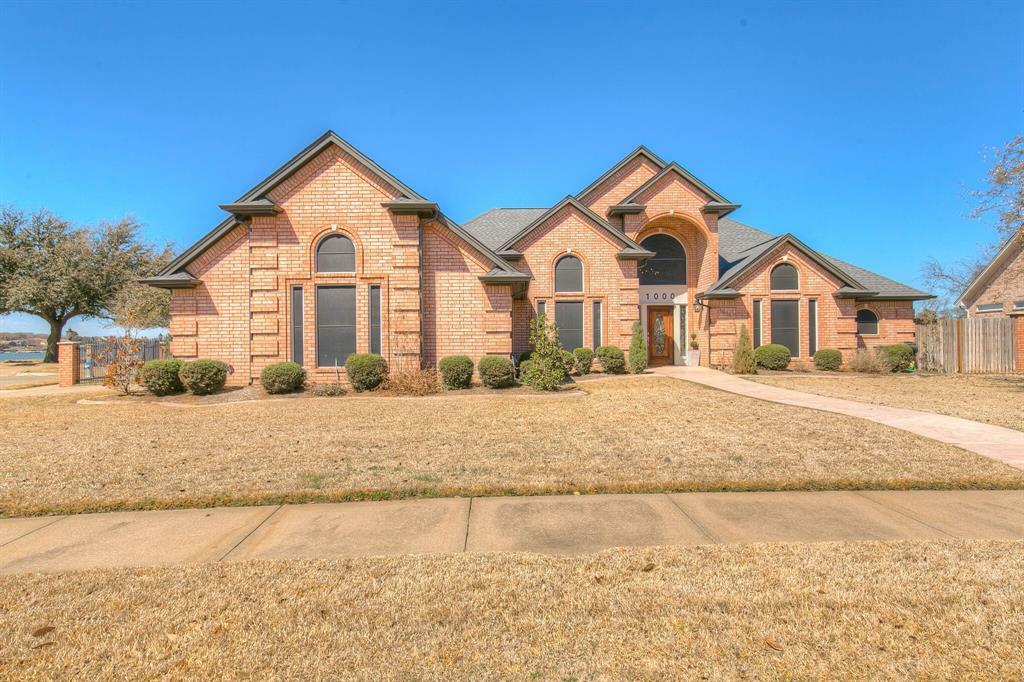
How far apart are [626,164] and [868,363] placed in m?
13.3

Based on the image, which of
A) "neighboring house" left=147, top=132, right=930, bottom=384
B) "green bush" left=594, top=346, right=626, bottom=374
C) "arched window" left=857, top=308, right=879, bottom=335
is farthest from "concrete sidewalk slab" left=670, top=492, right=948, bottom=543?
"arched window" left=857, top=308, right=879, bottom=335

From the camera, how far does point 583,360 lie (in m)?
19.4

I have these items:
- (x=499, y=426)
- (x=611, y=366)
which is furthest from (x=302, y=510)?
(x=611, y=366)

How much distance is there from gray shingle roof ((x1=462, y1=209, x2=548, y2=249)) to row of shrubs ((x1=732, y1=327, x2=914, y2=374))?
32.9 ft

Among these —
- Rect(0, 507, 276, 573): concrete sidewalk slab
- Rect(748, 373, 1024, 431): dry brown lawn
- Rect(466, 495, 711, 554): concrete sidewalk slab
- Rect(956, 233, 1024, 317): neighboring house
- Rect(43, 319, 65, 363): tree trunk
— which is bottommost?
Rect(0, 507, 276, 573): concrete sidewalk slab

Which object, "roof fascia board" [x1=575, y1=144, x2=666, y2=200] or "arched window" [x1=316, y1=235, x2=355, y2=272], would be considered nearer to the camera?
"arched window" [x1=316, y1=235, x2=355, y2=272]

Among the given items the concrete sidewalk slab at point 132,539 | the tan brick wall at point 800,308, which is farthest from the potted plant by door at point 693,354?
the concrete sidewalk slab at point 132,539

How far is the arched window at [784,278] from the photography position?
21281mm

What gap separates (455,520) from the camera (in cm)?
477

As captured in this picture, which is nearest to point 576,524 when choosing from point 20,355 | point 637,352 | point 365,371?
point 365,371

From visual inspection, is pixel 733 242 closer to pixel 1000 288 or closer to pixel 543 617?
pixel 1000 288

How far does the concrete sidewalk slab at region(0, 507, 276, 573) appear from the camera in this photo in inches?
156

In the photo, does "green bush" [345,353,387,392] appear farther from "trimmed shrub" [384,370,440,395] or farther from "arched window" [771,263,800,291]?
"arched window" [771,263,800,291]

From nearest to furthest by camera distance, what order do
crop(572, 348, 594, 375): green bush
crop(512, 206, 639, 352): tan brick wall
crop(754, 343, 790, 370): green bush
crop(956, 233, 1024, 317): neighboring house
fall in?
crop(572, 348, 594, 375): green bush, crop(754, 343, 790, 370): green bush, crop(512, 206, 639, 352): tan brick wall, crop(956, 233, 1024, 317): neighboring house
